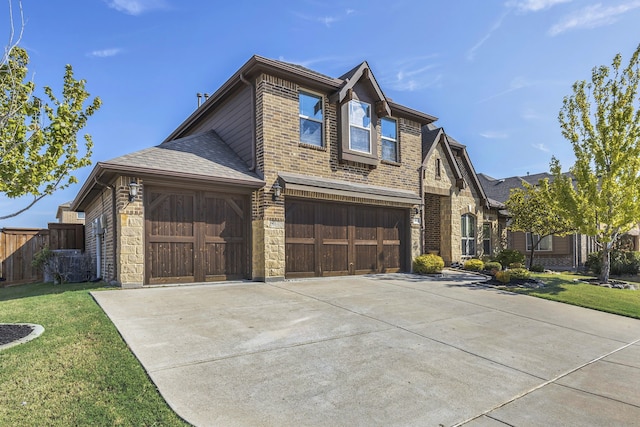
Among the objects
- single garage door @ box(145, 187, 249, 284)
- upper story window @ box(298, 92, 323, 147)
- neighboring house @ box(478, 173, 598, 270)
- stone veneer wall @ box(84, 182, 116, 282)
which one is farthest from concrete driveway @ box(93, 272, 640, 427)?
neighboring house @ box(478, 173, 598, 270)

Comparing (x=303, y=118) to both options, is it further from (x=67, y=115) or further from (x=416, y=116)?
(x=67, y=115)

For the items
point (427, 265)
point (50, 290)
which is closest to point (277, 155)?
point (427, 265)

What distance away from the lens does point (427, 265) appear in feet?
46.0

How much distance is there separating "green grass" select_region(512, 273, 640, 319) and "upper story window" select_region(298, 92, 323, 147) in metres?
7.62

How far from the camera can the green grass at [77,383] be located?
3.27m

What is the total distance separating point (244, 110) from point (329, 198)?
3.80 m

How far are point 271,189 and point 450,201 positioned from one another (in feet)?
32.0

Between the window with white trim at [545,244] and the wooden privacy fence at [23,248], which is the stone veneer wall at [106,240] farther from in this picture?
the window with white trim at [545,244]

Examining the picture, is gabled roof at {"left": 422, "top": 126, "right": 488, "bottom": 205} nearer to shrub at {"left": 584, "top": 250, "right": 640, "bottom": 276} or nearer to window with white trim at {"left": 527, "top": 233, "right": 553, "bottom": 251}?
window with white trim at {"left": 527, "top": 233, "right": 553, "bottom": 251}

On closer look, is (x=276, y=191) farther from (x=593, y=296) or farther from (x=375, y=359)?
(x=593, y=296)

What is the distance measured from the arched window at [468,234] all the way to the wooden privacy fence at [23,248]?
1731 cm

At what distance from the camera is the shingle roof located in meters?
9.52

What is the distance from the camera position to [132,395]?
12.0ft

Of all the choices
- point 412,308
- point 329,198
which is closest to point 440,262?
point 329,198
